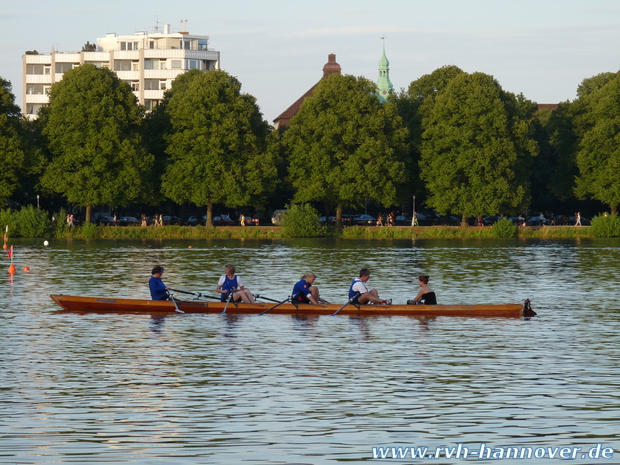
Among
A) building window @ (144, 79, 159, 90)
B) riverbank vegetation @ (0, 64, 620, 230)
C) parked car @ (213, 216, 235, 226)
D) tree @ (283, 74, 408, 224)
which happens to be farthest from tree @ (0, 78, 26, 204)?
building window @ (144, 79, 159, 90)

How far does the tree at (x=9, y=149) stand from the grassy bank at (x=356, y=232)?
9.72m

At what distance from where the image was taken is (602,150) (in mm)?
116375

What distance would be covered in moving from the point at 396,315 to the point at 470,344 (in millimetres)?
6021

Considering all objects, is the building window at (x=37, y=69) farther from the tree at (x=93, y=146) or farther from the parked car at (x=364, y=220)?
the tree at (x=93, y=146)

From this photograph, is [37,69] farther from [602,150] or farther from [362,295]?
[362,295]

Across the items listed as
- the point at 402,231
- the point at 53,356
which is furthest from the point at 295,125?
the point at 53,356

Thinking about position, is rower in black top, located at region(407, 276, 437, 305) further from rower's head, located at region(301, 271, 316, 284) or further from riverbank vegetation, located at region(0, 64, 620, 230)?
riverbank vegetation, located at region(0, 64, 620, 230)

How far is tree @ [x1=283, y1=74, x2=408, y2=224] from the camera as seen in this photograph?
110 m

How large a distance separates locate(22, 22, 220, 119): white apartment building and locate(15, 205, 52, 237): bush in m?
90.3

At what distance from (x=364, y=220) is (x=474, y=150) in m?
32.2

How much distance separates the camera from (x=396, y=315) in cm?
3531

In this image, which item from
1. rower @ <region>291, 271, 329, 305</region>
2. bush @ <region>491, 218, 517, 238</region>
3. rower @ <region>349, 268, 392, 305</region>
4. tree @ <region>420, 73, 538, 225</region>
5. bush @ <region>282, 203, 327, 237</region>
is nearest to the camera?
rower @ <region>291, 271, 329, 305</region>

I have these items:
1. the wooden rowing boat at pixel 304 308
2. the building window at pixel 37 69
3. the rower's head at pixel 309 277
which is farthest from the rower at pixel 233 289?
the building window at pixel 37 69

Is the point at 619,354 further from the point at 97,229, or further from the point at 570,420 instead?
the point at 97,229
